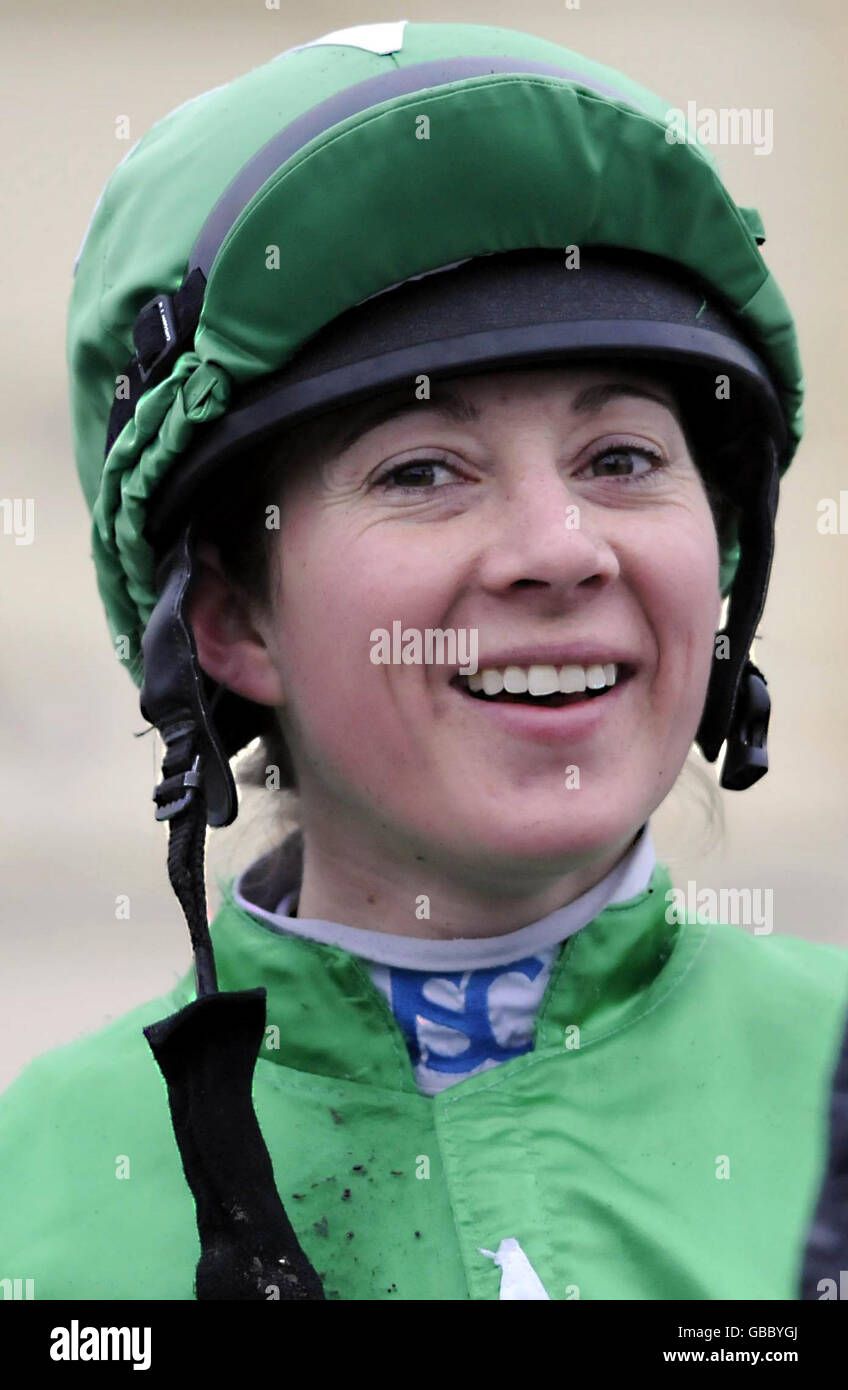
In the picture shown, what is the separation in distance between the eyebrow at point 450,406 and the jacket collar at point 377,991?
1.67 ft

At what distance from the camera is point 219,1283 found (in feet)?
5.56

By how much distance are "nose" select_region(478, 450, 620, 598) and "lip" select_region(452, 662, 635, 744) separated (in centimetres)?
10

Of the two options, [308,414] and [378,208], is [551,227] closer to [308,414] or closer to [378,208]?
[378,208]

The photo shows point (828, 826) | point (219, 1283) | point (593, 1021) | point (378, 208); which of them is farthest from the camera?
point (828, 826)

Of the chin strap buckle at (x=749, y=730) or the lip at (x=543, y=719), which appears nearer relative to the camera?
the lip at (x=543, y=719)

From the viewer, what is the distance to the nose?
1.75 m

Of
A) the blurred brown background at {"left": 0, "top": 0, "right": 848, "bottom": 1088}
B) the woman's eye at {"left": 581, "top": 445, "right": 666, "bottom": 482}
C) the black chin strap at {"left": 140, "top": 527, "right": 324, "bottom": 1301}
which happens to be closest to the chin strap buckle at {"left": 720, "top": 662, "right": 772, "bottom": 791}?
the woman's eye at {"left": 581, "top": 445, "right": 666, "bottom": 482}

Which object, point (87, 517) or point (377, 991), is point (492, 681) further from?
point (87, 517)

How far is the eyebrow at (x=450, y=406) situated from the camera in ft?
6.02

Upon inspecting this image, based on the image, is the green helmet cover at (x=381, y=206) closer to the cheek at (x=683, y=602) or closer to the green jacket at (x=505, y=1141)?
the cheek at (x=683, y=602)

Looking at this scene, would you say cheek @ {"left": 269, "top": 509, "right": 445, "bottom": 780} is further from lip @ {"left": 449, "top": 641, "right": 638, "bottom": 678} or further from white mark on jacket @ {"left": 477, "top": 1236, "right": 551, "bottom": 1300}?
white mark on jacket @ {"left": 477, "top": 1236, "right": 551, "bottom": 1300}

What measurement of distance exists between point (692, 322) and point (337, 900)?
0.70m

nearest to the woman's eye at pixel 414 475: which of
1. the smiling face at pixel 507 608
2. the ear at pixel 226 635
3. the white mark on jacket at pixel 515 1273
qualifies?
the smiling face at pixel 507 608
